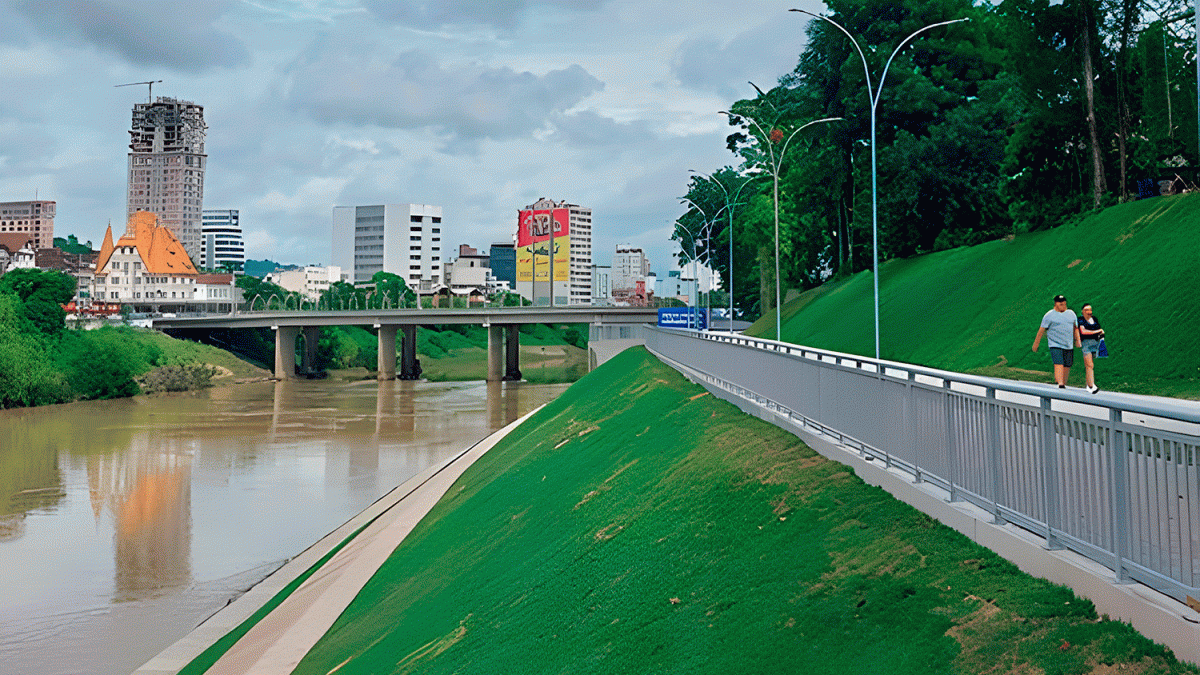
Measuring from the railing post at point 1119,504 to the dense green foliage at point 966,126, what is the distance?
32.0 meters

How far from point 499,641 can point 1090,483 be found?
6803 mm

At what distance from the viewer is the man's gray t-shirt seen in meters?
21.4

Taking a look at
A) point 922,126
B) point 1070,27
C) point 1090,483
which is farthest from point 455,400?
point 1090,483

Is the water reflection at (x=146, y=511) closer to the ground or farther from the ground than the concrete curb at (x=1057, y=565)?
closer to the ground

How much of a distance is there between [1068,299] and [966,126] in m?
21.0

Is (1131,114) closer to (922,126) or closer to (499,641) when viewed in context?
(922,126)

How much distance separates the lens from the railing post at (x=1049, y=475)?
7.89 meters

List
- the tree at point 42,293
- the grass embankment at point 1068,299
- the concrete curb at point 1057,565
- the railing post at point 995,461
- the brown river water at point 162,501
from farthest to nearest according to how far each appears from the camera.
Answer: the tree at point 42,293
the grass embankment at point 1068,299
the brown river water at point 162,501
the railing post at point 995,461
the concrete curb at point 1057,565

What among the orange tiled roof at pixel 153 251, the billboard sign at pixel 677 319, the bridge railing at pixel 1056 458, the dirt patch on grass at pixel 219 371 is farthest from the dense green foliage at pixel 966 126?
the orange tiled roof at pixel 153 251

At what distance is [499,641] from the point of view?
1174cm

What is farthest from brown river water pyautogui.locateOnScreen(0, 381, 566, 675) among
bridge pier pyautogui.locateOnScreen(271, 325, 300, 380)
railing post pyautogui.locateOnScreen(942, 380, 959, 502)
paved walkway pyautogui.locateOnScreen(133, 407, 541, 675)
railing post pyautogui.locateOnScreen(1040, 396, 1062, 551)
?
bridge pier pyautogui.locateOnScreen(271, 325, 300, 380)

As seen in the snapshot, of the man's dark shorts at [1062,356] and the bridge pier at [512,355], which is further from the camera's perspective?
the bridge pier at [512,355]

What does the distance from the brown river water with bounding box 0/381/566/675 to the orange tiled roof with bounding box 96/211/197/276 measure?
327 ft

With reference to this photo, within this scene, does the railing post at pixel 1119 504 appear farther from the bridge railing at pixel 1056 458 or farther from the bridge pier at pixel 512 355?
the bridge pier at pixel 512 355
